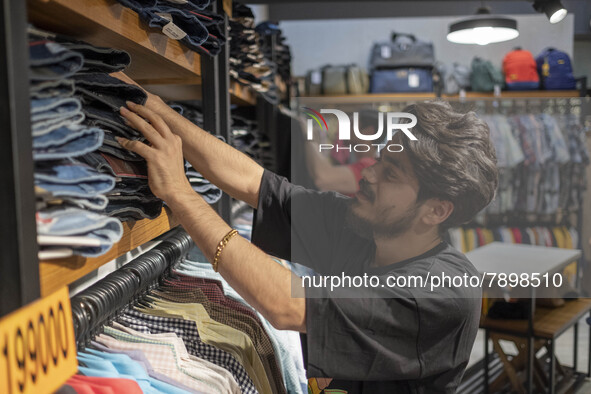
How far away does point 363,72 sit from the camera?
5734mm

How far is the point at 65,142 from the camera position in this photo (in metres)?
0.71

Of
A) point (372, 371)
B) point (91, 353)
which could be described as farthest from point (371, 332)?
point (91, 353)

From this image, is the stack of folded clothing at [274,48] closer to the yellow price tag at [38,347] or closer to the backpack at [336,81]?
the backpack at [336,81]

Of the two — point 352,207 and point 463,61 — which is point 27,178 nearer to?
point 352,207

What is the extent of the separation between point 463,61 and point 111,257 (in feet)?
20.1

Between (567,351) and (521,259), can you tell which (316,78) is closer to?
(567,351)

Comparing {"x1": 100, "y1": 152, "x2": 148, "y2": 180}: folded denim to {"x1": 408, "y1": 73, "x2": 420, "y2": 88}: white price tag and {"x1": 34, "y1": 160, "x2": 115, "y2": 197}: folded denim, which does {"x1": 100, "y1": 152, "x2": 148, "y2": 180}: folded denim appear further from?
{"x1": 408, "y1": 73, "x2": 420, "y2": 88}: white price tag

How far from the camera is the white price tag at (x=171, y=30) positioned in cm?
111

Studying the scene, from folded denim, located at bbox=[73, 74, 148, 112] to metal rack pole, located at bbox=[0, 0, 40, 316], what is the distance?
9.4 inches

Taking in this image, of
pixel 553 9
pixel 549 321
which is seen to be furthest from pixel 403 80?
pixel 549 321

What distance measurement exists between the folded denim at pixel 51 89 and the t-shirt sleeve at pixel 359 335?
1.97ft

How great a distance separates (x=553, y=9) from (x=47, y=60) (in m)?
3.54

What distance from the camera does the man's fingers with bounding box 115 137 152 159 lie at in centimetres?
99

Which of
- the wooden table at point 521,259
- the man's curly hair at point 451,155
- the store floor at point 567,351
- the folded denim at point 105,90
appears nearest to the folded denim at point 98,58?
the folded denim at point 105,90
